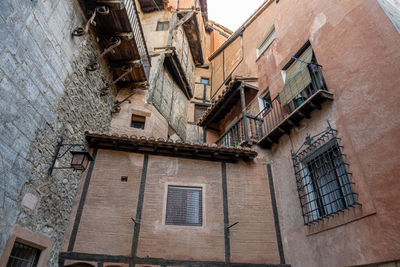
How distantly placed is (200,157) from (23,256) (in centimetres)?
517

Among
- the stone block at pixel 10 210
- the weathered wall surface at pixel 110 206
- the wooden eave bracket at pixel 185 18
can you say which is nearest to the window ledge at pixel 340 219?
the weathered wall surface at pixel 110 206

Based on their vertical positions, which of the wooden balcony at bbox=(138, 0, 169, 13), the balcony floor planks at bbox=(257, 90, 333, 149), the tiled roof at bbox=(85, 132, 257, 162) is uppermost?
the wooden balcony at bbox=(138, 0, 169, 13)

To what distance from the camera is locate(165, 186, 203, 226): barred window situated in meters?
7.74

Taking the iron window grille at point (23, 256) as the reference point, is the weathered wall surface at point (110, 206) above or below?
above

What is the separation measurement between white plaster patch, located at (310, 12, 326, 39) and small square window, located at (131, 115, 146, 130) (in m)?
7.68

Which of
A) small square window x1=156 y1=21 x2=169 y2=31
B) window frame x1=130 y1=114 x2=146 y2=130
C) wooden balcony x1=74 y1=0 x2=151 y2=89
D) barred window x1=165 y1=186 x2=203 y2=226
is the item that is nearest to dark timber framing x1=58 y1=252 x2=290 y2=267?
barred window x1=165 y1=186 x2=203 y2=226

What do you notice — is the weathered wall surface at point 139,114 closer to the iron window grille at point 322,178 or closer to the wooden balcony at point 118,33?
the wooden balcony at point 118,33

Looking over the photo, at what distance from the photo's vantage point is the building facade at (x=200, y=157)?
5.25 meters

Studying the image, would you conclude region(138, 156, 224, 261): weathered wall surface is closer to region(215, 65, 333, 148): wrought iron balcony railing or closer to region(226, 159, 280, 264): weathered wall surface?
region(226, 159, 280, 264): weathered wall surface

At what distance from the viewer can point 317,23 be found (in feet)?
28.0

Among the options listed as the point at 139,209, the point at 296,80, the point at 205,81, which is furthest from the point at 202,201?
the point at 205,81

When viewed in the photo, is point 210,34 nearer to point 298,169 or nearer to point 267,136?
point 267,136

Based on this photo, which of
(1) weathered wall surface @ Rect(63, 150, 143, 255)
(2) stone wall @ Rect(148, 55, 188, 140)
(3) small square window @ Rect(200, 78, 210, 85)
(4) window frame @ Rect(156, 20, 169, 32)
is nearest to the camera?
(1) weathered wall surface @ Rect(63, 150, 143, 255)

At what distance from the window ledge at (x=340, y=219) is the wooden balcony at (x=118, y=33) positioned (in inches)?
294
